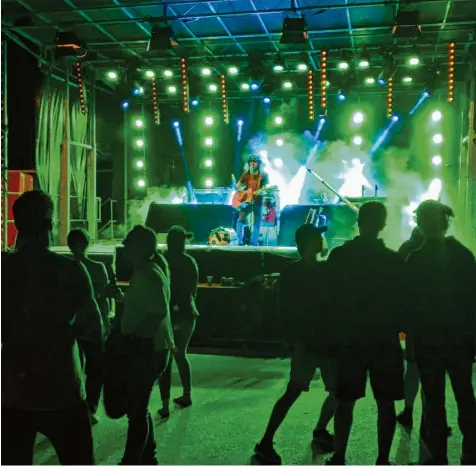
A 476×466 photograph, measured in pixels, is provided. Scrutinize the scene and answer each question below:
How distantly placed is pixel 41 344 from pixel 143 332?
3.48ft

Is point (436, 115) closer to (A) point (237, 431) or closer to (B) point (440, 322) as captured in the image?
(A) point (237, 431)

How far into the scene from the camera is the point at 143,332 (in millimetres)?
3432

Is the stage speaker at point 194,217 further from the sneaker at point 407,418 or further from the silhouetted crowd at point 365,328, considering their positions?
the silhouetted crowd at point 365,328

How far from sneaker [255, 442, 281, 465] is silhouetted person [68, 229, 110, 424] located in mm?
1405

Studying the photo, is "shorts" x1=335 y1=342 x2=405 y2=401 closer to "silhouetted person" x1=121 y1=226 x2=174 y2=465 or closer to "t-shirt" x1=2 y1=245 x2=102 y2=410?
"silhouetted person" x1=121 y1=226 x2=174 y2=465

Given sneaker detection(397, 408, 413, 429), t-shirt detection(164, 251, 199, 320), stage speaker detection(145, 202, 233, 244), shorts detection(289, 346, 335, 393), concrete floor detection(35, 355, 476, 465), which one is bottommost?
concrete floor detection(35, 355, 476, 465)

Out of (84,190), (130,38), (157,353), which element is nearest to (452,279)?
(157,353)

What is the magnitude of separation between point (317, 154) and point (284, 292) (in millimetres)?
15014

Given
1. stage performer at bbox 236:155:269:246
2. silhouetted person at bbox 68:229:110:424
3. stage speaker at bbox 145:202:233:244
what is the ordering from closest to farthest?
1. silhouetted person at bbox 68:229:110:424
2. stage performer at bbox 236:155:269:246
3. stage speaker at bbox 145:202:233:244

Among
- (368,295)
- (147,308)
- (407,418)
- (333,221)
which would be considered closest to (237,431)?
(407,418)

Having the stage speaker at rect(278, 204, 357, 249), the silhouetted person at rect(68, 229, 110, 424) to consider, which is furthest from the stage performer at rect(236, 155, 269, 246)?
the silhouetted person at rect(68, 229, 110, 424)

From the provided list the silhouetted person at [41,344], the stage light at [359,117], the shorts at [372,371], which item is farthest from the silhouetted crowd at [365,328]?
the stage light at [359,117]

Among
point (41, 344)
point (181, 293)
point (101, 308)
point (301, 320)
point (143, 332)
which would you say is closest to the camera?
point (41, 344)

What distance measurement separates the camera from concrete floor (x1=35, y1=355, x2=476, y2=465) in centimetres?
404
